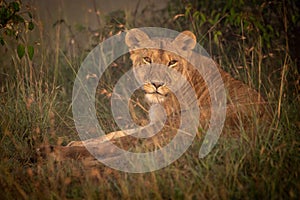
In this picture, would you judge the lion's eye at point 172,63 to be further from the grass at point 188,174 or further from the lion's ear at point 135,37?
the grass at point 188,174

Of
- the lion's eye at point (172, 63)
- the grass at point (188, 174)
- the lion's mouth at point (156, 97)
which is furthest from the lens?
the lion's eye at point (172, 63)

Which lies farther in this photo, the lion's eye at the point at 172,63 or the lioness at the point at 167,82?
the lion's eye at the point at 172,63

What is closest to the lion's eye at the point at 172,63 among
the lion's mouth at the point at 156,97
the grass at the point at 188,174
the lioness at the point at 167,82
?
the lioness at the point at 167,82

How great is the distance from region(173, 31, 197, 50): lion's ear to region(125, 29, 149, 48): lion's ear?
0.40m

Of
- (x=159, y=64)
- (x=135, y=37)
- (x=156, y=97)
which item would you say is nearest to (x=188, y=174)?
(x=156, y=97)

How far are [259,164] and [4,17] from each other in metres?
2.62

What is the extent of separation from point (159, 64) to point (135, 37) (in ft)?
1.81

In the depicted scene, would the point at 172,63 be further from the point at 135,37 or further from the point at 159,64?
the point at 135,37

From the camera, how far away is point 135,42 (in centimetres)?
568

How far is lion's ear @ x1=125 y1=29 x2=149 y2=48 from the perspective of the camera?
217 inches

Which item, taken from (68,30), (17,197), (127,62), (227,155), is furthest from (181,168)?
(68,30)

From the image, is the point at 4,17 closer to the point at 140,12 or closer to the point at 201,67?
the point at 201,67

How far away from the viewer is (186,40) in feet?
17.9

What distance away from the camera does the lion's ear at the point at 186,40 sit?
212 inches
